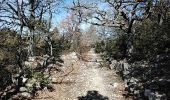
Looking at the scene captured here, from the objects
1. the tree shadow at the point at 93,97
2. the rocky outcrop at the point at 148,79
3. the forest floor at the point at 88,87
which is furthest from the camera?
the forest floor at the point at 88,87

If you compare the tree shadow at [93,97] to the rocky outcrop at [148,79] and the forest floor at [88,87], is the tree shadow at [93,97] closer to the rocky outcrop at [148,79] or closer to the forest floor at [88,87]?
the forest floor at [88,87]

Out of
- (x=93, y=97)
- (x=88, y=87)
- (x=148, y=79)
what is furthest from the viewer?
(x=88, y=87)

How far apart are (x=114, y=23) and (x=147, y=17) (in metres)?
2.80

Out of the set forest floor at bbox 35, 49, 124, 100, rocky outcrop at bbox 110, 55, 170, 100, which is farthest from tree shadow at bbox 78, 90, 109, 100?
rocky outcrop at bbox 110, 55, 170, 100

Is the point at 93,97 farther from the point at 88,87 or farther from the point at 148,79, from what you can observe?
the point at 148,79

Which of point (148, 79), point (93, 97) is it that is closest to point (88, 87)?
point (93, 97)

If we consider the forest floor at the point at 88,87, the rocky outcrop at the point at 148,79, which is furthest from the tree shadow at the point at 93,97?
the rocky outcrop at the point at 148,79

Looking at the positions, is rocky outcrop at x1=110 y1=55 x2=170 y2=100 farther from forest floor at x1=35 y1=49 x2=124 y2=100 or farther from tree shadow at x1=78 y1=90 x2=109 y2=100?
tree shadow at x1=78 y1=90 x2=109 y2=100

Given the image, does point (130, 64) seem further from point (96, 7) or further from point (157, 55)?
point (96, 7)

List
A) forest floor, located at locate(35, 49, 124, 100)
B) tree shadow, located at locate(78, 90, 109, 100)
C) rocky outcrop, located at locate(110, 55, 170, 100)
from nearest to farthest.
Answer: rocky outcrop, located at locate(110, 55, 170, 100) < tree shadow, located at locate(78, 90, 109, 100) < forest floor, located at locate(35, 49, 124, 100)

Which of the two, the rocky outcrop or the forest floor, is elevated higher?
the rocky outcrop

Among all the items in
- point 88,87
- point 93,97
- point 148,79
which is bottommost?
point 93,97

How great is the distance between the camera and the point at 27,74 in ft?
60.2

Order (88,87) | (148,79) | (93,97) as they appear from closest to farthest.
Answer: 1. (93,97)
2. (148,79)
3. (88,87)
